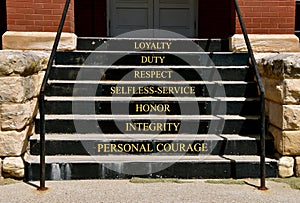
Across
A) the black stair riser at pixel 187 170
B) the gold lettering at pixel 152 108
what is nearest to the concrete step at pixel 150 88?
the gold lettering at pixel 152 108

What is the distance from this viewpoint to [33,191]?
3512mm

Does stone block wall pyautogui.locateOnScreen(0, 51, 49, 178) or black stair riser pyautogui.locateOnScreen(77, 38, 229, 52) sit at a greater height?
black stair riser pyautogui.locateOnScreen(77, 38, 229, 52)

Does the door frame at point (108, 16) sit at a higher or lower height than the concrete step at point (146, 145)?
higher

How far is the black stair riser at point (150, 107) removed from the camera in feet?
14.5

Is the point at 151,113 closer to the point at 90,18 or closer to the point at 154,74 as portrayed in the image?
the point at 154,74

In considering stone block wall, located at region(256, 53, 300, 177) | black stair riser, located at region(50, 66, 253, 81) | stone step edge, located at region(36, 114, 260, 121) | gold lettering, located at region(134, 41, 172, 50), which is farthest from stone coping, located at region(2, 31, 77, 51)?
stone block wall, located at region(256, 53, 300, 177)

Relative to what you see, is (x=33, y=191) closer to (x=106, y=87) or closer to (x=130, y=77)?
(x=106, y=87)

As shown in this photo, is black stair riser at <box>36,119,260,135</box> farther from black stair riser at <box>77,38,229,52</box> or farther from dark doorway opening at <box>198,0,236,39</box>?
dark doorway opening at <box>198,0,236,39</box>

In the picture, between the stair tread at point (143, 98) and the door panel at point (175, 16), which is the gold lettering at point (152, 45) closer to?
the stair tread at point (143, 98)

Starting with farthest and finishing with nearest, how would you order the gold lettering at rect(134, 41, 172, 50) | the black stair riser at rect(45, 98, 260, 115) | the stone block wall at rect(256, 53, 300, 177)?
the gold lettering at rect(134, 41, 172, 50) → the black stair riser at rect(45, 98, 260, 115) → the stone block wall at rect(256, 53, 300, 177)

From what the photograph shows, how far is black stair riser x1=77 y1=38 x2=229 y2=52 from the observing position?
5.36m

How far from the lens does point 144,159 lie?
155 inches

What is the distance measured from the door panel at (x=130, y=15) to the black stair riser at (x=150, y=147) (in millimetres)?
3556

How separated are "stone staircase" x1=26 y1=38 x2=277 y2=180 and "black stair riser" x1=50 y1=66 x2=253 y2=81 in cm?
1
